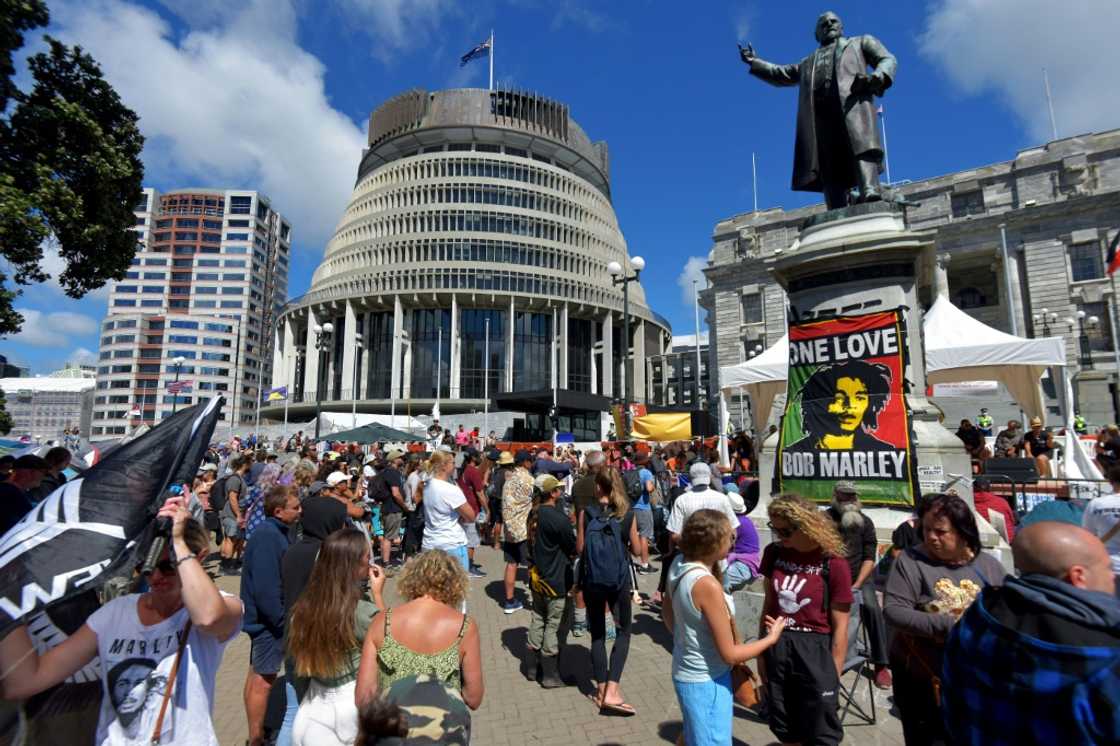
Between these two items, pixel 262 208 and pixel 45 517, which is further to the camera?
pixel 262 208

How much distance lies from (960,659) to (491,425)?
133 feet

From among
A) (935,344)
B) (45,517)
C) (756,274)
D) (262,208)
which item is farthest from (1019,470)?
(262,208)

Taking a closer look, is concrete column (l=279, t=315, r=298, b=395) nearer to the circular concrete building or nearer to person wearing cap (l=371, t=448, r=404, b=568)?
the circular concrete building

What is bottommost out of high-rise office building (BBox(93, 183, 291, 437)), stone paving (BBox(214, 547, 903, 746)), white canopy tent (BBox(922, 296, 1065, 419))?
stone paving (BBox(214, 547, 903, 746))

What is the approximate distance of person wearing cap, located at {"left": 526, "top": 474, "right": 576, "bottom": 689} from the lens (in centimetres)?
553

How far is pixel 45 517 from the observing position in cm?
230

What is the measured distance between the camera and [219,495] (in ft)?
35.4

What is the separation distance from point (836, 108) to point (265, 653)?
9.45m

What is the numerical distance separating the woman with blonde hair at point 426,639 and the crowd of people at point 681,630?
1 centimetres

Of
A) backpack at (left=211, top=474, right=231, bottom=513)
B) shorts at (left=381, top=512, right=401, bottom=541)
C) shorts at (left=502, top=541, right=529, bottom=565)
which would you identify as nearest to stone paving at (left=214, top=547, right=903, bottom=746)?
shorts at (left=502, top=541, right=529, bottom=565)

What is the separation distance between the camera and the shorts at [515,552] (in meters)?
8.02

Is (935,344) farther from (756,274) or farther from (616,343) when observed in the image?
(616,343)

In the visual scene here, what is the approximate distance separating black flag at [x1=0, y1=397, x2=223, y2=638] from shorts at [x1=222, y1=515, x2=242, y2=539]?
8966 mm

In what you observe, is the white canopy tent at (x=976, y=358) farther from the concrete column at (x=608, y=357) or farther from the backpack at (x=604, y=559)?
the concrete column at (x=608, y=357)
